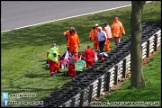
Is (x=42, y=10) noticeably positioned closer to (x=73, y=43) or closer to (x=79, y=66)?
(x=73, y=43)

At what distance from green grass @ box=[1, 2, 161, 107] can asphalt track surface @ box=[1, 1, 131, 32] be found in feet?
3.08

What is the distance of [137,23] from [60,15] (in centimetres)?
1773

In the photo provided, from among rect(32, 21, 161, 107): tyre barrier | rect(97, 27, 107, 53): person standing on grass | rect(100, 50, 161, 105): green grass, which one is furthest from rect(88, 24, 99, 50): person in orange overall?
Result: rect(100, 50, 161, 105): green grass

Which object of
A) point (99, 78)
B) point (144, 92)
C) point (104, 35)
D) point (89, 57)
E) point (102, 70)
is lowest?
point (144, 92)

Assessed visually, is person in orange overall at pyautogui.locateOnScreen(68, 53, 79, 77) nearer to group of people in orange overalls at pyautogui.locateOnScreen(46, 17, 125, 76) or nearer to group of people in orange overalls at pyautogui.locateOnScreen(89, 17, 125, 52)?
group of people in orange overalls at pyautogui.locateOnScreen(46, 17, 125, 76)

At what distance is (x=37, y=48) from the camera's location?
32.4m

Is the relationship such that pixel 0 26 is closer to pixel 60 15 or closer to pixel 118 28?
pixel 60 15

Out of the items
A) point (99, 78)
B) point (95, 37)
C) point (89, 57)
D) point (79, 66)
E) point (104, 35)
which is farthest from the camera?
point (95, 37)

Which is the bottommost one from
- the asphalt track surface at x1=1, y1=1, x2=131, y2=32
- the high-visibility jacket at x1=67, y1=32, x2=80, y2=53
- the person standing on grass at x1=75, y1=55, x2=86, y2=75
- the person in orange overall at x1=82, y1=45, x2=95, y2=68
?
the person standing on grass at x1=75, y1=55, x2=86, y2=75

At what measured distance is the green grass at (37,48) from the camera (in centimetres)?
2520

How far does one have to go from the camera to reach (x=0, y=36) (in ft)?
116

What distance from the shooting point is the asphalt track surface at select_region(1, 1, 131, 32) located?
38.2 meters

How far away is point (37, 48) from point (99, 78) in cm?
1028

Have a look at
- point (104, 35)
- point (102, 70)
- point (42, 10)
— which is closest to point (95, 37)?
point (104, 35)
